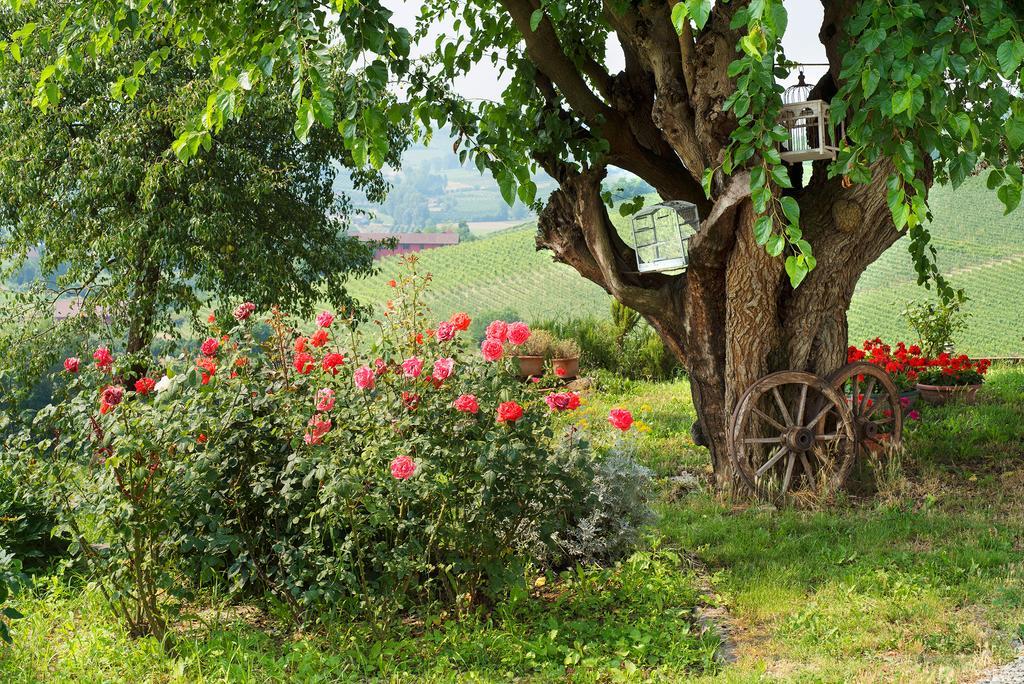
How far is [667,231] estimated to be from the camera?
5945 mm

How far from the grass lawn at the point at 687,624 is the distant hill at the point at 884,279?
29.0 feet

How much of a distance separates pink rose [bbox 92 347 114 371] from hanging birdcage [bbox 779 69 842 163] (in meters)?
3.57

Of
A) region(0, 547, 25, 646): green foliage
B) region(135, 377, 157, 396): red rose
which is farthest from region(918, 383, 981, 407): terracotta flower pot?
region(0, 547, 25, 646): green foliage

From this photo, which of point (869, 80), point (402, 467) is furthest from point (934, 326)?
point (402, 467)

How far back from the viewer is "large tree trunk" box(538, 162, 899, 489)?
565 centimetres

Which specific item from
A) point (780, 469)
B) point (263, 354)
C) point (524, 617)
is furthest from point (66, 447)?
point (780, 469)

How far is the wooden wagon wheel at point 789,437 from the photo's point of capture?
19.1ft

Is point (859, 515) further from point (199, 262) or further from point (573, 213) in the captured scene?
point (199, 262)

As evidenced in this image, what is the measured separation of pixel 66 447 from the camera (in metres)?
4.18

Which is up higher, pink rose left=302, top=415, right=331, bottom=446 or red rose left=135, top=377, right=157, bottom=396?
red rose left=135, top=377, right=157, bottom=396

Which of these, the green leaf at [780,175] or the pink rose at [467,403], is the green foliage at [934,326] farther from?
the pink rose at [467,403]

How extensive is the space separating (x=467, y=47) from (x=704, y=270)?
2.36 metres

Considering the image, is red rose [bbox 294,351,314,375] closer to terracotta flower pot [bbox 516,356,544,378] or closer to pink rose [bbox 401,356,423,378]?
pink rose [bbox 401,356,423,378]

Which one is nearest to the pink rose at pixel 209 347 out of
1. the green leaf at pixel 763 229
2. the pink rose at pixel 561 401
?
the pink rose at pixel 561 401
